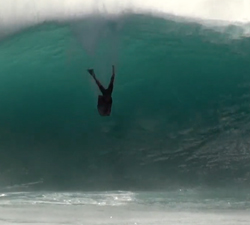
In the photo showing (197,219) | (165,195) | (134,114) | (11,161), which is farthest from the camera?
(134,114)

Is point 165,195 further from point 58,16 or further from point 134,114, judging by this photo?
point 58,16

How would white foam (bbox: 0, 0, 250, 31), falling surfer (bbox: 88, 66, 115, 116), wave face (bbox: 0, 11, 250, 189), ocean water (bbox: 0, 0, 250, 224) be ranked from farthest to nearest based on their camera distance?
white foam (bbox: 0, 0, 250, 31)
falling surfer (bbox: 88, 66, 115, 116)
wave face (bbox: 0, 11, 250, 189)
ocean water (bbox: 0, 0, 250, 224)

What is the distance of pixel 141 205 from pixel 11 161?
193cm

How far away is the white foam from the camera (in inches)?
259

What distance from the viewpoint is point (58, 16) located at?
22.1 ft

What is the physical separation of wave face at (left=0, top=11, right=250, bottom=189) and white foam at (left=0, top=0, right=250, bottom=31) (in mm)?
114

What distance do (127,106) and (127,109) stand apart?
0.05 metres

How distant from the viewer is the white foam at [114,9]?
6578 millimetres

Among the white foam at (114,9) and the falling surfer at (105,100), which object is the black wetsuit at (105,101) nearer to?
the falling surfer at (105,100)

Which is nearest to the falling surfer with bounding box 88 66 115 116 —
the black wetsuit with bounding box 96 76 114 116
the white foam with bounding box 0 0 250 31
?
the black wetsuit with bounding box 96 76 114 116

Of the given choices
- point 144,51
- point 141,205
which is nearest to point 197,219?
point 141,205

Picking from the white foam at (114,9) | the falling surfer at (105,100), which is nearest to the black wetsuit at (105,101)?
the falling surfer at (105,100)

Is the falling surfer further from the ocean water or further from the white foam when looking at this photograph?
the white foam

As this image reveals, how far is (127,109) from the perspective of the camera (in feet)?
18.9
